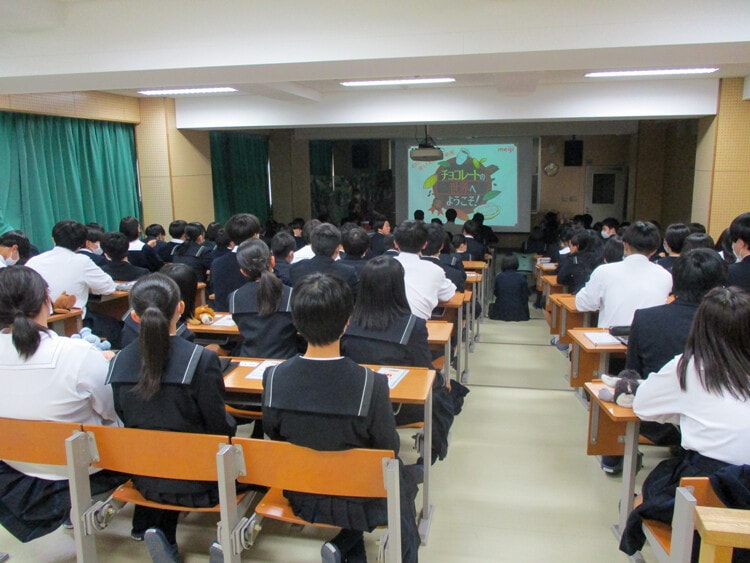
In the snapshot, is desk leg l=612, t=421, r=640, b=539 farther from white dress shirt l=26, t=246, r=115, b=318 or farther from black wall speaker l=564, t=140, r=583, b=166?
black wall speaker l=564, t=140, r=583, b=166

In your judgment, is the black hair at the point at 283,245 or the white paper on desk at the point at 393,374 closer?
the white paper on desk at the point at 393,374

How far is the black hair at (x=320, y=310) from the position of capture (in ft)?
6.32

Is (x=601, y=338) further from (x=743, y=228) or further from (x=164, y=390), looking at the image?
(x=164, y=390)

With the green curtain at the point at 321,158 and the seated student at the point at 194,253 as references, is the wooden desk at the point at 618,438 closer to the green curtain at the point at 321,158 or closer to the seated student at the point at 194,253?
the seated student at the point at 194,253

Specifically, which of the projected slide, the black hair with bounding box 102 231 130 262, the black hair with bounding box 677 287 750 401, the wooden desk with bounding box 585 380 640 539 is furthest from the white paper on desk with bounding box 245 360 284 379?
the projected slide

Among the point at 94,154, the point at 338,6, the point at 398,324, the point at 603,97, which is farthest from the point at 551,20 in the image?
the point at 94,154

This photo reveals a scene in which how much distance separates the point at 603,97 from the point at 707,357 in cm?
595

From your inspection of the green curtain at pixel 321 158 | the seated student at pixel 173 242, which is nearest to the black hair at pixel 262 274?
the seated student at pixel 173 242

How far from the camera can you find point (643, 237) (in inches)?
138

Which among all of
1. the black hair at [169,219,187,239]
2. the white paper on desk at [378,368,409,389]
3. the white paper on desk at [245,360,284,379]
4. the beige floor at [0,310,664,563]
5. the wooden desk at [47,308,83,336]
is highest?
the black hair at [169,219,187,239]

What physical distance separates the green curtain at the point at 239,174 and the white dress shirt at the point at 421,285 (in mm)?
6376

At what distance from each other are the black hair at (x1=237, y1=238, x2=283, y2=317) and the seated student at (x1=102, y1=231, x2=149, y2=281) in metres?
2.10

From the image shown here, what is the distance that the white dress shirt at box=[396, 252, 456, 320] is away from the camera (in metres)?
3.60

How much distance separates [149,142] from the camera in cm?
776
